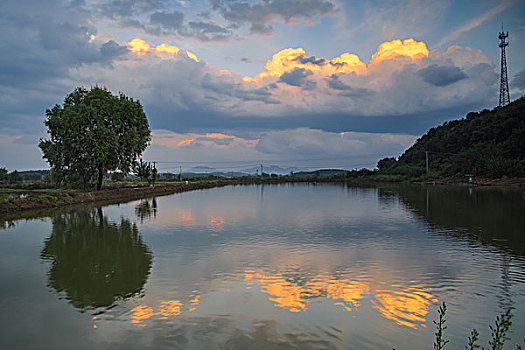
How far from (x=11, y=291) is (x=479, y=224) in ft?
62.0

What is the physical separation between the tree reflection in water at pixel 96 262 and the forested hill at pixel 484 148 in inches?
2375

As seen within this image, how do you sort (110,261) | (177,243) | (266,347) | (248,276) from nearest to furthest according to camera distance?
1. (266,347)
2. (248,276)
3. (110,261)
4. (177,243)

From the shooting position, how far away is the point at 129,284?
866 centimetres

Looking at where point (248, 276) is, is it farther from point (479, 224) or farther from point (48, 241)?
point (479, 224)

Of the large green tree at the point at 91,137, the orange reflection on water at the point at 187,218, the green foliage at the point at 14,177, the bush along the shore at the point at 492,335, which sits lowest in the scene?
the orange reflection on water at the point at 187,218

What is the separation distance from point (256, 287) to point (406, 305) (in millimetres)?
3295

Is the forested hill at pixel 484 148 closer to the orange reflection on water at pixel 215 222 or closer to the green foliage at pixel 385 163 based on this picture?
the green foliage at pixel 385 163

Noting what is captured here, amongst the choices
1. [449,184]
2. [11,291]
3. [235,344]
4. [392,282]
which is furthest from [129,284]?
[449,184]

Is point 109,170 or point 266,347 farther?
point 109,170

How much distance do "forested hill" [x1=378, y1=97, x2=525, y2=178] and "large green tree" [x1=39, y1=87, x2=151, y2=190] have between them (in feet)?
183

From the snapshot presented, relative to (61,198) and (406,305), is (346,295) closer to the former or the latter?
(406,305)

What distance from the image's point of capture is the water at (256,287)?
6.06 meters

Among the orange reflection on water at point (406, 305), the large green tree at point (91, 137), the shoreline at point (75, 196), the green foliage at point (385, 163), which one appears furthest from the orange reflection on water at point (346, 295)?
the green foliage at point (385, 163)

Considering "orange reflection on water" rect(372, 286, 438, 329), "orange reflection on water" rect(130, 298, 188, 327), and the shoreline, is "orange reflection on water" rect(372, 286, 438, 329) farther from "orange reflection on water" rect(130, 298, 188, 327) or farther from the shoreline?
the shoreline
